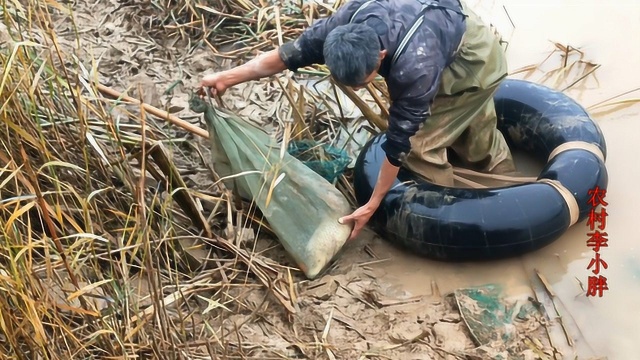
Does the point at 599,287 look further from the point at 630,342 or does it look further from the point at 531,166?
the point at 531,166

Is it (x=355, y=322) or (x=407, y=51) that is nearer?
(x=407, y=51)

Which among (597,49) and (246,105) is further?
(597,49)

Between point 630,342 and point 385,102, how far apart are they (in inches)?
63.3

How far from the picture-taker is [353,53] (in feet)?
8.52

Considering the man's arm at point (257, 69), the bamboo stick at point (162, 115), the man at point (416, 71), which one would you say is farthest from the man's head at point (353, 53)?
the bamboo stick at point (162, 115)

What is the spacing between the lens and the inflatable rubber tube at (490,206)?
3.06m

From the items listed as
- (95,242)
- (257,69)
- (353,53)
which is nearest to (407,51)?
(353,53)

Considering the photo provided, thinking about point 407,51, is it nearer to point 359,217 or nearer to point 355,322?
point 359,217

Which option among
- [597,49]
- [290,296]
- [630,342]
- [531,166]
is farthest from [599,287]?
[597,49]

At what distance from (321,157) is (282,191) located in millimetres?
398

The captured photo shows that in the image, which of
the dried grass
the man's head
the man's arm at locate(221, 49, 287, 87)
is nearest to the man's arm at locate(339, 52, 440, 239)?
the man's head

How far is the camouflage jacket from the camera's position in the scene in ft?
8.99

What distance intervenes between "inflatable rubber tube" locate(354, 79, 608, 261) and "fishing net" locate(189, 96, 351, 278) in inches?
9.2

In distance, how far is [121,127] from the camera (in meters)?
3.17
